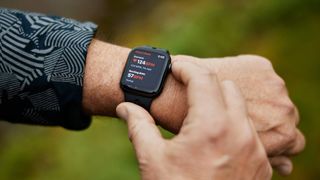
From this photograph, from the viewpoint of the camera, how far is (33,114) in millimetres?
1604

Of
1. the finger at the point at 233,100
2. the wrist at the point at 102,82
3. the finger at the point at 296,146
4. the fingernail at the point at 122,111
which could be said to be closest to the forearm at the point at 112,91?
the wrist at the point at 102,82

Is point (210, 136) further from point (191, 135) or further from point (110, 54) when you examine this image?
point (110, 54)

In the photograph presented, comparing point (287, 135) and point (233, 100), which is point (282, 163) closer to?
point (287, 135)

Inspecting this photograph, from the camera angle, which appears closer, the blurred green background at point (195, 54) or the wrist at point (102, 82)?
the wrist at point (102, 82)

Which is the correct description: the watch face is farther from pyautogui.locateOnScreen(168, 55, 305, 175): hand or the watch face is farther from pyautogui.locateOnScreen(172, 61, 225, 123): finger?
pyautogui.locateOnScreen(172, 61, 225, 123): finger

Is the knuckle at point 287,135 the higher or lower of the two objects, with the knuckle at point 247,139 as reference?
lower

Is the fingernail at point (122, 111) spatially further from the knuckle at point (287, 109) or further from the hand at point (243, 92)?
the knuckle at point (287, 109)

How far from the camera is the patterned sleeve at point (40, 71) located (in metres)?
1.55

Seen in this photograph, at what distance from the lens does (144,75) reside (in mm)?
1571

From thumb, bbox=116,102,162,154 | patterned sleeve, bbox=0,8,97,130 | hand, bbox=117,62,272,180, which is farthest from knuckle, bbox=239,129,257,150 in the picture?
patterned sleeve, bbox=0,8,97,130

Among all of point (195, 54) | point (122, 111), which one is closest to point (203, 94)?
point (122, 111)

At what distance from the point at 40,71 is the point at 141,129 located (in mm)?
411

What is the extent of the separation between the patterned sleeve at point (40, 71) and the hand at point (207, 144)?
0.34m

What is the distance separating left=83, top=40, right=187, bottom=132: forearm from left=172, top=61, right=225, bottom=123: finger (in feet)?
0.53
